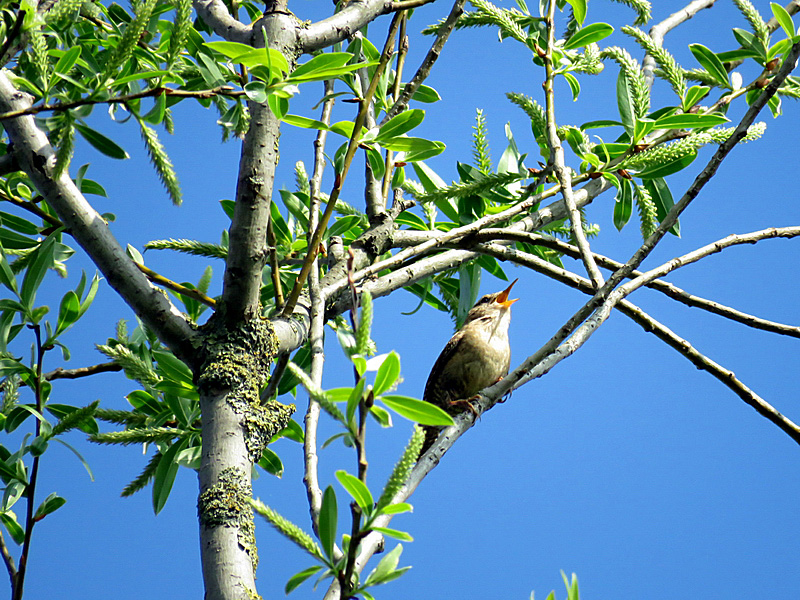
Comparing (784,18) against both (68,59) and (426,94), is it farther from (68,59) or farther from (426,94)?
(68,59)

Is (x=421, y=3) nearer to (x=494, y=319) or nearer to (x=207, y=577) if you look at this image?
(x=207, y=577)

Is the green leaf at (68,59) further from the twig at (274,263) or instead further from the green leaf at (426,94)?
the green leaf at (426,94)

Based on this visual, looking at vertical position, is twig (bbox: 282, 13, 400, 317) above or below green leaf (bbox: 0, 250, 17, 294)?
below

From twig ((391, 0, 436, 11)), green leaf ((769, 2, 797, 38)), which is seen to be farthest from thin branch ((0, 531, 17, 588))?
green leaf ((769, 2, 797, 38))

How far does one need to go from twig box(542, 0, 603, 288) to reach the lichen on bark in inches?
32.6

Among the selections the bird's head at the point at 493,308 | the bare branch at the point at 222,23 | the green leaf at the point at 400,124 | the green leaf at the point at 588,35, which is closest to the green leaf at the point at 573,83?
the green leaf at the point at 588,35

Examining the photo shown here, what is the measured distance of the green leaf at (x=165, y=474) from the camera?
7.48 feet

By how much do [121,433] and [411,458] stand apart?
1.25 m

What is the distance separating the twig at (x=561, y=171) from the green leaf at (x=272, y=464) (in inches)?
52.5

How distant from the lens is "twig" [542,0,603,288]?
179 centimetres

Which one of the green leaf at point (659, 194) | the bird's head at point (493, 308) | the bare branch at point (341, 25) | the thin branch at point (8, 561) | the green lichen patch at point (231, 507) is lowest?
the green lichen patch at point (231, 507)

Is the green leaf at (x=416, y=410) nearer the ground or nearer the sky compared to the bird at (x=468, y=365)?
nearer the ground

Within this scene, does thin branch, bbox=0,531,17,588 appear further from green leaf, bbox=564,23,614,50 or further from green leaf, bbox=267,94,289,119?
green leaf, bbox=564,23,614,50

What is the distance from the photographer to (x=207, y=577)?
1372mm
